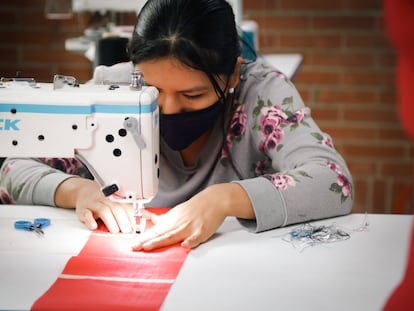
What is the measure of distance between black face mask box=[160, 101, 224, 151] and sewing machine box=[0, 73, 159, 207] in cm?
24

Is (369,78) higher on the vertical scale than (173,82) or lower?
lower

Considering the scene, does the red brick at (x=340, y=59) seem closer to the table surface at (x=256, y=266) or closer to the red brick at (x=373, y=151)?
the red brick at (x=373, y=151)

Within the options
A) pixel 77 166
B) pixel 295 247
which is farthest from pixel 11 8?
pixel 295 247

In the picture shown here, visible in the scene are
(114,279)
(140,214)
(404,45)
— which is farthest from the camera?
(140,214)

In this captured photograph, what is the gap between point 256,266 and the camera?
1.30 metres

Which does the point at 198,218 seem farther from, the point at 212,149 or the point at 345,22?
the point at 345,22

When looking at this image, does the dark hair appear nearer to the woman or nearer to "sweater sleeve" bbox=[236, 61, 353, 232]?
the woman

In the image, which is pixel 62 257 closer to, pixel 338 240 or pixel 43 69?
pixel 338 240

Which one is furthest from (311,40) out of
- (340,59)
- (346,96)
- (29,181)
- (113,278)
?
(113,278)

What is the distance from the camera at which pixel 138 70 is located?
1.59 metres

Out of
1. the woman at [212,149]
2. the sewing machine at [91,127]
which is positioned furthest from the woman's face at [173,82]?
the sewing machine at [91,127]

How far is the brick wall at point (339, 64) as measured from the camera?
11.8 feet

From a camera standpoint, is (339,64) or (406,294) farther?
(339,64)

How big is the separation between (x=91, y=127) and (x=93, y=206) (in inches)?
8.4
